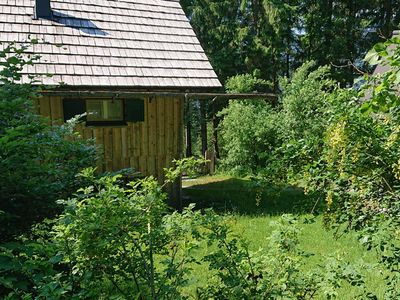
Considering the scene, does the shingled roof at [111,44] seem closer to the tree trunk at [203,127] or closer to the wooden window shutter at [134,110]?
the wooden window shutter at [134,110]

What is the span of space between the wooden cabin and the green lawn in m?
2.19

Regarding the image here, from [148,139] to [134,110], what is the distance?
83 centimetres

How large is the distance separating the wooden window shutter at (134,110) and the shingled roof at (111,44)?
0.41 m

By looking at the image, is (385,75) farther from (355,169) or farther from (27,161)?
(27,161)

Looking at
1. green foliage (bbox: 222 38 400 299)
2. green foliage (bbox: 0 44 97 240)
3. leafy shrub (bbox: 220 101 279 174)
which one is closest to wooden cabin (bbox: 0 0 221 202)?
green foliage (bbox: 0 44 97 240)

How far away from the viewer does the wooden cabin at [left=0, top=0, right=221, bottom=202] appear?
7914 mm

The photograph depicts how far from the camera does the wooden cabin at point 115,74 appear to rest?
791 cm

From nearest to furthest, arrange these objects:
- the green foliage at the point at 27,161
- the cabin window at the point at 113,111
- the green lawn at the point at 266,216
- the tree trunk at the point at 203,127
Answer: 1. the green foliage at the point at 27,161
2. the green lawn at the point at 266,216
3. the cabin window at the point at 113,111
4. the tree trunk at the point at 203,127

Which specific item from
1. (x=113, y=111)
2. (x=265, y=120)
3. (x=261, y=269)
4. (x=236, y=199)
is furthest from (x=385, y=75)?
(x=265, y=120)

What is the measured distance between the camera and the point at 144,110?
28.5 ft

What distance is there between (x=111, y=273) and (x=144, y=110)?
22.0ft

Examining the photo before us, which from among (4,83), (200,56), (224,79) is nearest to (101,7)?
(200,56)

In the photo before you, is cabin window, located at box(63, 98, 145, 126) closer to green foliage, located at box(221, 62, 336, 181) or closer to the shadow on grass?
the shadow on grass

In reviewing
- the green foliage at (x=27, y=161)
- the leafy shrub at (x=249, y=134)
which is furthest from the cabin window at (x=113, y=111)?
the leafy shrub at (x=249, y=134)
